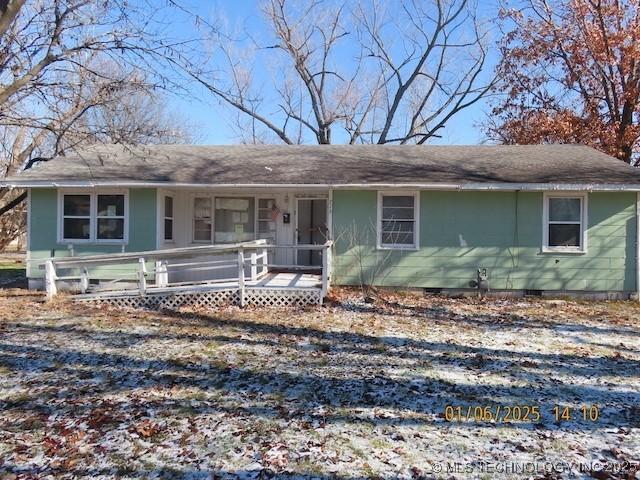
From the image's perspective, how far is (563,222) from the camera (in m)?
10.8

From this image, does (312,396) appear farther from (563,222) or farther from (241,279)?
(563,222)

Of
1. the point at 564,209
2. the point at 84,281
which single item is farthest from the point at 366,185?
the point at 84,281

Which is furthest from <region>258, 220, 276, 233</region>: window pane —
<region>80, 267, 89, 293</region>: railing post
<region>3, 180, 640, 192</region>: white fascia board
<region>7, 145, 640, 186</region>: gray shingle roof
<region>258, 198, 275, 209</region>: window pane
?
<region>80, 267, 89, 293</region>: railing post

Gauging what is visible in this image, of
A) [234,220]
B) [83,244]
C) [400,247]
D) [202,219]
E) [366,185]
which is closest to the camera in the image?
[366,185]

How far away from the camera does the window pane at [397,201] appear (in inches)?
445

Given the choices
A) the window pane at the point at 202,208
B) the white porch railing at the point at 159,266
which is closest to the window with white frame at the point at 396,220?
the white porch railing at the point at 159,266

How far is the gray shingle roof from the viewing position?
11.1m

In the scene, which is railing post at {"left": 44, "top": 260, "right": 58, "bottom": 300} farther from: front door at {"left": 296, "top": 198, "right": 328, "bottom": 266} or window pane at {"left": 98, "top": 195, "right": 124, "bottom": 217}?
front door at {"left": 296, "top": 198, "right": 328, "bottom": 266}

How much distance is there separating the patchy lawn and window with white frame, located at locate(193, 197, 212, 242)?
4.91 metres

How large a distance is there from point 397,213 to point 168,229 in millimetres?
5983

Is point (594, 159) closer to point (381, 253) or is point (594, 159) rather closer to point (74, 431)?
point (381, 253)

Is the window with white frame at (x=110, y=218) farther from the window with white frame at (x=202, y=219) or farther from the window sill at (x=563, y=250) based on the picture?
the window sill at (x=563, y=250)

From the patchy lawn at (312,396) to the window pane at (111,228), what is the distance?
11.5 feet

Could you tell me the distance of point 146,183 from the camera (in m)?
11.1
